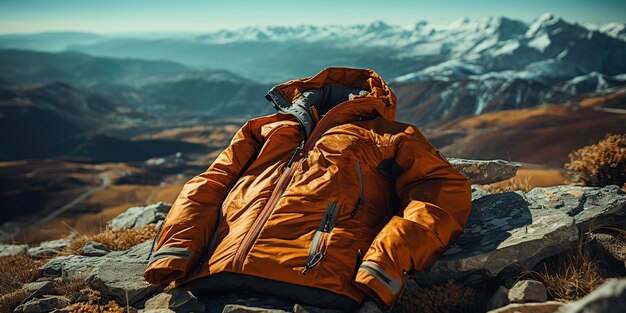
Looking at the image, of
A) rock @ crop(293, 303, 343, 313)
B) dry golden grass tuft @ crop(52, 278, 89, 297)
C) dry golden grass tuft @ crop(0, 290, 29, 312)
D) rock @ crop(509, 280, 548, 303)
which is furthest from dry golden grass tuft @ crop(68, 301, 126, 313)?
rock @ crop(509, 280, 548, 303)

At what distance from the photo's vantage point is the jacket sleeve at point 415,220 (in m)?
4.29

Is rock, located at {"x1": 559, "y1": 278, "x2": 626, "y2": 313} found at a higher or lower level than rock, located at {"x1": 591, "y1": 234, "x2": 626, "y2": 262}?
higher

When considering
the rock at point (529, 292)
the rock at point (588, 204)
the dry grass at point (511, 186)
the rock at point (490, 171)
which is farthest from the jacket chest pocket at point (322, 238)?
the dry grass at point (511, 186)

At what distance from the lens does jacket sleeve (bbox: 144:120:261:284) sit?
5.06m

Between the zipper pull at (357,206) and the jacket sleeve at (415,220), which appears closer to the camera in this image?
the jacket sleeve at (415,220)

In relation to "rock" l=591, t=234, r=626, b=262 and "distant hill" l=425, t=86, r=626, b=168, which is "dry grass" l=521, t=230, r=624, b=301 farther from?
"distant hill" l=425, t=86, r=626, b=168

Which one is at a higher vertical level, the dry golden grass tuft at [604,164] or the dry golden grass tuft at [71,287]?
the dry golden grass tuft at [604,164]

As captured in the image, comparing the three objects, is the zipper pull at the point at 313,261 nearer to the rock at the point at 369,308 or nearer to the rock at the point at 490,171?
the rock at the point at 369,308

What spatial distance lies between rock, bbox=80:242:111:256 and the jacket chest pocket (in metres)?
4.74

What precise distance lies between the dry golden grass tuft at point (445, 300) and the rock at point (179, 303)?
7.48ft

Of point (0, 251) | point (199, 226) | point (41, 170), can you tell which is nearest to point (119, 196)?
point (41, 170)

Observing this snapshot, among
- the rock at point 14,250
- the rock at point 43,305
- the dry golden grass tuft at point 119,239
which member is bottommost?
the rock at point 14,250

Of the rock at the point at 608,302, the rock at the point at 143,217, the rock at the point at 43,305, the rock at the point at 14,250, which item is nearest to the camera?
the rock at the point at 608,302

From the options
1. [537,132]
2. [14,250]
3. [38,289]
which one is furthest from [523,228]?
[537,132]
